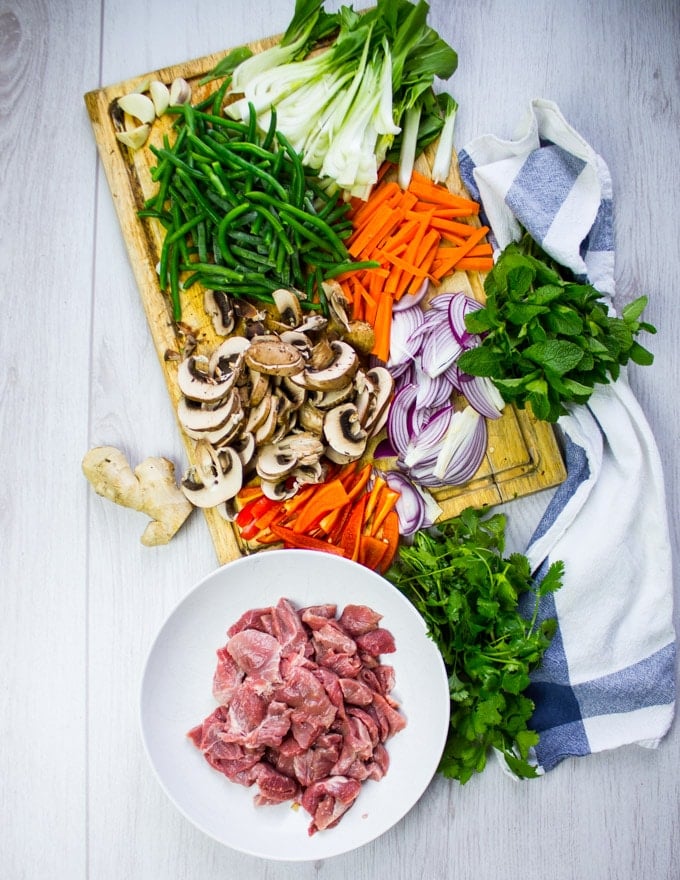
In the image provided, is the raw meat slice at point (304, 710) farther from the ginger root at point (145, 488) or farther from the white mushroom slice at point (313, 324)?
the white mushroom slice at point (313, 324)

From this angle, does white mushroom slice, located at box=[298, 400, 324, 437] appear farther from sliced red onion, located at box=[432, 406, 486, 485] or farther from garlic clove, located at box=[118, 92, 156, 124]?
garlic clove, located at box=[118, 92, 156, 124]

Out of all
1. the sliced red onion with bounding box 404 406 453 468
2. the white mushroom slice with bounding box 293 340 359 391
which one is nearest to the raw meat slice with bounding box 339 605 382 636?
the sliced red onion with bounding box 404 406 453 468

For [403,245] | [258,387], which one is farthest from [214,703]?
[403,245]

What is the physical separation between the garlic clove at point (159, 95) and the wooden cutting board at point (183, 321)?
→ 4 cm

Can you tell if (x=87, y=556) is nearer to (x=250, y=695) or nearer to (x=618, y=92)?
(x=250, y=695)

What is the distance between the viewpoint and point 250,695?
2523mm

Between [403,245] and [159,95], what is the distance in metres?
0.97

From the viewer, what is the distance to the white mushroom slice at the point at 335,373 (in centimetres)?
254

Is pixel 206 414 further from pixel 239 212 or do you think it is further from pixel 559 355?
pixel 559 355

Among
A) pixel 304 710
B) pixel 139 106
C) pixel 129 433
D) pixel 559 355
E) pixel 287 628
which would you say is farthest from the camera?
pixel 129 433

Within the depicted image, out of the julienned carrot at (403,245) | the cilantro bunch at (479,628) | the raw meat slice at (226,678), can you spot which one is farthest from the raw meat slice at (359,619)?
the julienned carrot at (403,245)

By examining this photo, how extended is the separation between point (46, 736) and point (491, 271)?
2.23 meters

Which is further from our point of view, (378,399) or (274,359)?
(378,399)

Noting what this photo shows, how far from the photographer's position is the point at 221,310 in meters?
2.67
